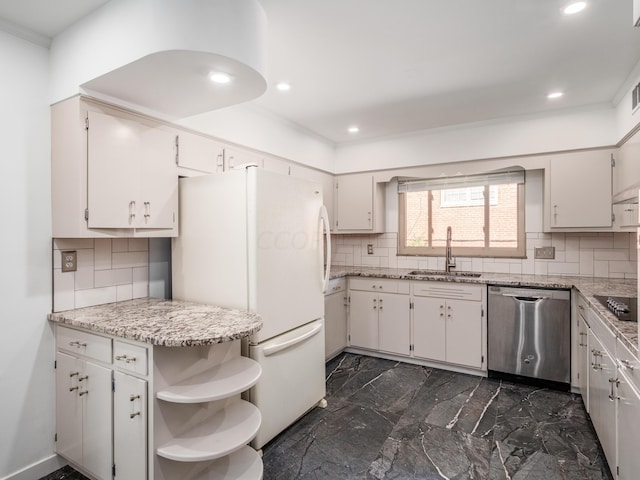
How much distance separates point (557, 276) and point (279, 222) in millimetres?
2823

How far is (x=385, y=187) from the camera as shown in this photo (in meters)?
4.37

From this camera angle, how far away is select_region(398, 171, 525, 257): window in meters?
3.71

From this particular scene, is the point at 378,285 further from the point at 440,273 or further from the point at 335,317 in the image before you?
the point at 440,273

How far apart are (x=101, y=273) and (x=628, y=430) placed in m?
2.89

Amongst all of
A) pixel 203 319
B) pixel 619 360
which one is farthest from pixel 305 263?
pixel 619 360

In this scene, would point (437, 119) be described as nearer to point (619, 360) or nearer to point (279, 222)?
point (279, 222)

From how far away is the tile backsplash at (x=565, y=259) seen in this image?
10.6ft

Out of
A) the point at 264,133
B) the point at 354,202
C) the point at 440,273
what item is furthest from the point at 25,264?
the point at 440,273

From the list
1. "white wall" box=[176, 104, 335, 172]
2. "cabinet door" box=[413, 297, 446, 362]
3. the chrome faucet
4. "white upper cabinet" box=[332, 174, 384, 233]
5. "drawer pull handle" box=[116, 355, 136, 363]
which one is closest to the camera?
"drawer pull handle" box=[116, 355, 136, 363]

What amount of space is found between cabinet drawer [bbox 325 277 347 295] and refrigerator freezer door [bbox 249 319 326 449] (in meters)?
0.86

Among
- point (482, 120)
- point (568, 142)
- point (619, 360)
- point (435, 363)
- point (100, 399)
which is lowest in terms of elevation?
point (435, 363)

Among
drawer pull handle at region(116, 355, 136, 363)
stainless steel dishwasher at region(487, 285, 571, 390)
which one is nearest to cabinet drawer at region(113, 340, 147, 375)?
drawer pull handle at region(116, 355, 136, 363)

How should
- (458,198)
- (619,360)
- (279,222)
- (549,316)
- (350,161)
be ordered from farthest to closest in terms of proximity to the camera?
(350,161) < (458,198) < (549,316) < (279,222) < (619,360)

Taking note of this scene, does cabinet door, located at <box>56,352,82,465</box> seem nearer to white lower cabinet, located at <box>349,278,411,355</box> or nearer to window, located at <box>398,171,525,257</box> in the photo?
white lower cabinet, located at <box>349,278,411,355</box>
